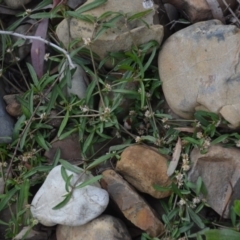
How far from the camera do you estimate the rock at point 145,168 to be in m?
2.54

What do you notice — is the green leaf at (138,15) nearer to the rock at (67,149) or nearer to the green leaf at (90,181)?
the rock at (67,149)

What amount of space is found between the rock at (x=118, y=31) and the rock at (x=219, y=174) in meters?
0.60

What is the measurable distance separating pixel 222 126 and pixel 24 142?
938 mm

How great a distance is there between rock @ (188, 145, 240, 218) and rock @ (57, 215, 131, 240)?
1.26 ft

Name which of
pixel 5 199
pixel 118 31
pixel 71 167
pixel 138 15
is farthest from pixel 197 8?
pixel 5 199

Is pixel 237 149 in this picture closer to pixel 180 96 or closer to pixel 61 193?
pixel 180 96

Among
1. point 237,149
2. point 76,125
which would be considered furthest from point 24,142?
point 237,149

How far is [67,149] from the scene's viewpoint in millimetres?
2742

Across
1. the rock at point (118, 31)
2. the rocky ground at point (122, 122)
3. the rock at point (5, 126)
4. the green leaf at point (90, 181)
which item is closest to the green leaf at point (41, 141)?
the rocky ground at point (122, 122)

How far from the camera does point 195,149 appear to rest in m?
2.57

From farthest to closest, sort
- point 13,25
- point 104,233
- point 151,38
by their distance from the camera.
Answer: point 13,25 → point 151,38 → point 104,233

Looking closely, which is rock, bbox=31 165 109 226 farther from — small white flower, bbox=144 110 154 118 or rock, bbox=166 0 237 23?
rock, bbox=166 0 237 23

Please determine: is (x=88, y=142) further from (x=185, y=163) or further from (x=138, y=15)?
(x=138, y=15)

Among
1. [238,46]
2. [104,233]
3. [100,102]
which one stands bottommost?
[104,233]
